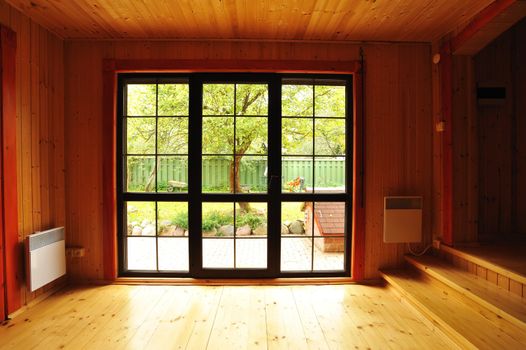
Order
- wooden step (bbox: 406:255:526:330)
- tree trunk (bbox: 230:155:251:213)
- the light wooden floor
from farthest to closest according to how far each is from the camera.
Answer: tree trunk (bbox: 230:155:251:213)
the light wooden floor
wooden step (bbox: 406:255:526:330)

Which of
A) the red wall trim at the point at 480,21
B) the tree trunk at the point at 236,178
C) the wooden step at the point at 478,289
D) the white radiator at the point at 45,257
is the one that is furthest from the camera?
the tree trunk at the point at 236,178

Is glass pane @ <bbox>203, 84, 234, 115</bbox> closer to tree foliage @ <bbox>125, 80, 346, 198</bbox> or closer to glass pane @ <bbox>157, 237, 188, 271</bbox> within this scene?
tree foliage @ <bbox>125, 80, 346, 198</bbox>

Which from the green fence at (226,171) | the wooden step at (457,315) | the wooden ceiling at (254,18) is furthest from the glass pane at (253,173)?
the wooden step at (457,315)

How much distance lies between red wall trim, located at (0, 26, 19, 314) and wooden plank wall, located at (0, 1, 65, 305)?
84 millimetres

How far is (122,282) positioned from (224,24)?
2.85 m

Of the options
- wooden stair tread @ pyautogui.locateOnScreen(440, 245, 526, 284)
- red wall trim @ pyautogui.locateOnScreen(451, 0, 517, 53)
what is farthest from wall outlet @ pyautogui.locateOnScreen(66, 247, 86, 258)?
red wall trim @ pyautogui.locateOnScreen(451, 0, 517, 53)

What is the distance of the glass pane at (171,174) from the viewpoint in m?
3.08

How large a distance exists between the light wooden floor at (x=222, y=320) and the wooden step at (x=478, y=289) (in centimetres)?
40

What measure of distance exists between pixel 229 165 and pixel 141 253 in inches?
56.2

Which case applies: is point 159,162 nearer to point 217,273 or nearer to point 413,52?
point 217,273

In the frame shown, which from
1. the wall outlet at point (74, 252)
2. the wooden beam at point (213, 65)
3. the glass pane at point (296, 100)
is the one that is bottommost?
the wall outlet at point (74, 252)

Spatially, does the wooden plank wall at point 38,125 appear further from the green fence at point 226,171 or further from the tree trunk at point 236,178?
the tree trunk at point 236,178

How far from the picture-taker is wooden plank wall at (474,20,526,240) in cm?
313

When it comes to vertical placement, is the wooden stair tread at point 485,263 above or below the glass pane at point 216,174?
below
